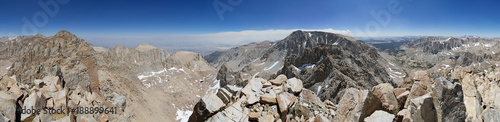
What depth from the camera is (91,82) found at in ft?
177

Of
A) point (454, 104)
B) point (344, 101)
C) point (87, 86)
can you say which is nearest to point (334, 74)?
Result: point (344, 101)

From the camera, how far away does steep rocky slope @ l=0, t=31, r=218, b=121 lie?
18781 millimetres

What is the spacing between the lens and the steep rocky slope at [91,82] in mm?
18781

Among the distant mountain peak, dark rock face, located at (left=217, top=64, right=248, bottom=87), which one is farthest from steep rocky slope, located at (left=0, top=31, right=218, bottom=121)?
dark rock face, located at (left=217, top=64, right=248, bottom=87)

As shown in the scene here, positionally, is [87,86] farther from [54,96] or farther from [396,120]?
[396,120]

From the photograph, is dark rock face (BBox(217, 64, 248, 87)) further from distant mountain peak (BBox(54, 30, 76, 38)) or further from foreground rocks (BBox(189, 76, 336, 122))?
foreground rocks (BBox(189, 76, 336, 122))

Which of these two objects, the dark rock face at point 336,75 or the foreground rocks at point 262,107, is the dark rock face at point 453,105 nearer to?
the foreground rocks at point 262,107

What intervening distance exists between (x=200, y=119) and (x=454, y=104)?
1406 centimetres

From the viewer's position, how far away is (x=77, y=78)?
4850 cm

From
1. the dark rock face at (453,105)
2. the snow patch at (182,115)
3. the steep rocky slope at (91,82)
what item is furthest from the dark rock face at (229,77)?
the dark rock face at (453,105)

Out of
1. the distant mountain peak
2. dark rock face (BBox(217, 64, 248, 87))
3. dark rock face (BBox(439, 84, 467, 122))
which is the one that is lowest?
dark rock face (BBox(217, 64, 248, 87))

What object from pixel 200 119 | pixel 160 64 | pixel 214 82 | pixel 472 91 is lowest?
pixel 214 82

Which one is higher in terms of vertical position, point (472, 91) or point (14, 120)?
point (472, 91)

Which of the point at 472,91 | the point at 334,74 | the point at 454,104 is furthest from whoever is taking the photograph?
the point at 334,74
